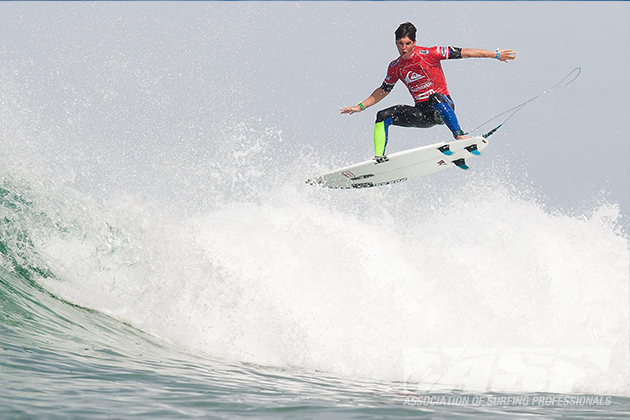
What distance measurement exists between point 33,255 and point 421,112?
5288 millimetres

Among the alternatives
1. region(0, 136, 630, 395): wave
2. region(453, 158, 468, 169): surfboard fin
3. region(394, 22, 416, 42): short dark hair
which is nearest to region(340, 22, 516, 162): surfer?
region(394, 22, 416, 42): short dark hair

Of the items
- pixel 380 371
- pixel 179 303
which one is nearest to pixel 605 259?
pixel 380 371

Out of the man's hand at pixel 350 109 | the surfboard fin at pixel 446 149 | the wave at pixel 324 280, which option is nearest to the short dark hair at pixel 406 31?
the man's hand at pixel 350 109

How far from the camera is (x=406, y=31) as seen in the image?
24.8ft

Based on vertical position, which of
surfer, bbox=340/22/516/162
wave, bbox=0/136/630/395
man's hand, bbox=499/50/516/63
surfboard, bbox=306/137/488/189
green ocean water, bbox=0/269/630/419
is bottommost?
green ocean water, bbox=0/269/630/419

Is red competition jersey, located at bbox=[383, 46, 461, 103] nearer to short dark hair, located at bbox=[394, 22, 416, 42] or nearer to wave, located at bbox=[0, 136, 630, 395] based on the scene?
short dark hair, located at bbox=[394, 22, 416, 42]

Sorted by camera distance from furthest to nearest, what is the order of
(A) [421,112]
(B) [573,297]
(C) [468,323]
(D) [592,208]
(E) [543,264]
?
(D) [592,208]
(E) [543,264]
(B) [573,297]
(A) [421,112]
(C) [468,323]

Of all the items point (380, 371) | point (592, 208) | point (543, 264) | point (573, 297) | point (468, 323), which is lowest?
point (380, 371)

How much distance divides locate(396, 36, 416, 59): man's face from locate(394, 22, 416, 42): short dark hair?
4 centimetres

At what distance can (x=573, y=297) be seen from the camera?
333 inches

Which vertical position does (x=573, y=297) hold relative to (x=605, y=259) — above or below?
below

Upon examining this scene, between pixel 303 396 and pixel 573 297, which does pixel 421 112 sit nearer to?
pixel 573 297

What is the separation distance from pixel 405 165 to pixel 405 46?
1.70 meters

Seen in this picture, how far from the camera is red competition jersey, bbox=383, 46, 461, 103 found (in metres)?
7.68
